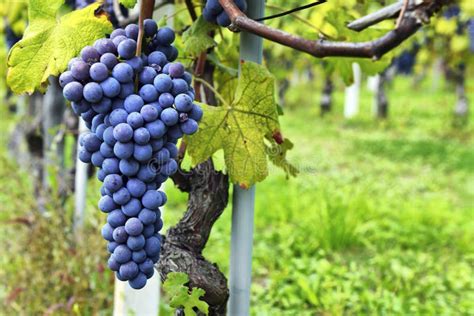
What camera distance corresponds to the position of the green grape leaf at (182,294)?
3.76 feet

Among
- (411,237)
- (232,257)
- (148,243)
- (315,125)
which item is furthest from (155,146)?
(315,125)

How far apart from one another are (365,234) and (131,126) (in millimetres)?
3129

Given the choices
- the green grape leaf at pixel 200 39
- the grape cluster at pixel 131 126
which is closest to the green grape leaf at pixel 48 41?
the grape cluster at pixel 131 126

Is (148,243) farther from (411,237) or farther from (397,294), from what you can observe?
(411,237)

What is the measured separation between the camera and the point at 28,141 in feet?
→ 12.9

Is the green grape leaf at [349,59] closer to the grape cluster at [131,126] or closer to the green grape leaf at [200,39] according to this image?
the green grape leaf at [200,39]

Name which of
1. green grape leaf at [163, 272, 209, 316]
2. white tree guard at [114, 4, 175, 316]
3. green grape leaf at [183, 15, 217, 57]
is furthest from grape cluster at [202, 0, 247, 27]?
white tree guard at [114, 4, 175, 316]

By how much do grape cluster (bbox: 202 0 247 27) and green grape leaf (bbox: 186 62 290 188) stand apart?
5.2 inches

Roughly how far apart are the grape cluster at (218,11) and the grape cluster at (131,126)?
15 cm

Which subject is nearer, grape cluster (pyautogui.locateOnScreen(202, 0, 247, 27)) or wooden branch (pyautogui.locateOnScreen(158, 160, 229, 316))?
grape cluster (pyautogui.locateOnScreen(202, 0, 247, 27))

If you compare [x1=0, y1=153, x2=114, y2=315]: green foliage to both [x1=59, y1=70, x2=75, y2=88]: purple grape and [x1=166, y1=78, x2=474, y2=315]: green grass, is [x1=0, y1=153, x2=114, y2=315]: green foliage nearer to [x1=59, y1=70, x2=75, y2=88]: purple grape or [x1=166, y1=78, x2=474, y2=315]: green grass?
[x1=166, y1=78, x2=474, y2=315]: green grass

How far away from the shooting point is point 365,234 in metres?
3.83

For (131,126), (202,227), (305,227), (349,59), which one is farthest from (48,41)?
(305,227)

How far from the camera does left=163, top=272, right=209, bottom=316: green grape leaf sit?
1.15 m
